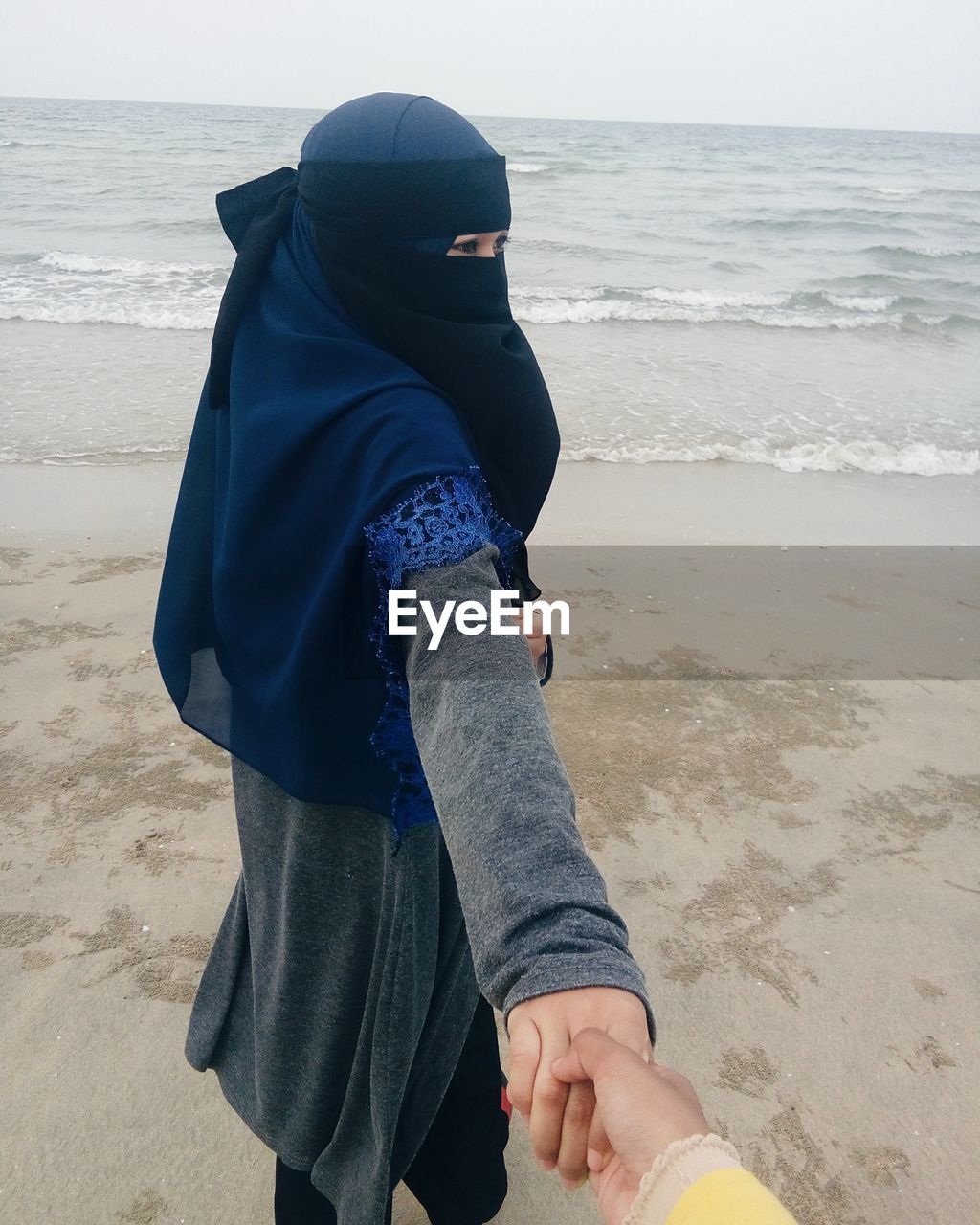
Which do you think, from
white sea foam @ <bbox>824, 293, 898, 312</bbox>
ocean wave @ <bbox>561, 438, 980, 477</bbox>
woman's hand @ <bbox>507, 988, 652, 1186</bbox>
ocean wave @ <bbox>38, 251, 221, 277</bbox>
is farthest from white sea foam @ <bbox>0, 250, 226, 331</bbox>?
woman's hand @ <bbox>507, 988, 652, 1186</bbox>

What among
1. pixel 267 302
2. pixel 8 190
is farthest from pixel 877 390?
pixel 8 190

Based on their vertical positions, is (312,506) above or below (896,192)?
above

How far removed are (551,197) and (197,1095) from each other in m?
20.7

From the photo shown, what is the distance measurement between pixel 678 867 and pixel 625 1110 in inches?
92.5

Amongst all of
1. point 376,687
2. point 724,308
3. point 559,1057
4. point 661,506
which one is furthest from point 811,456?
point 559,1057

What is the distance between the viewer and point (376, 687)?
1118mm

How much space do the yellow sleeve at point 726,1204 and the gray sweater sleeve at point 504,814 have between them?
0.46 ft

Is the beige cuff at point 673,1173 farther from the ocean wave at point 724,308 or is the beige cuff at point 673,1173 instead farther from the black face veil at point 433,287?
the ocean wave at point 724,308

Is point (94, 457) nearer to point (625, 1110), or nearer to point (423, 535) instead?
point (423, 535)

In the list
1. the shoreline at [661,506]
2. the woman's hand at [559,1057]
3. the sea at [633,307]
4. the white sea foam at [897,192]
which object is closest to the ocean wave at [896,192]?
the white sea foam at [897,192]

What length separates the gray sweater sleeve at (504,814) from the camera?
69 cm

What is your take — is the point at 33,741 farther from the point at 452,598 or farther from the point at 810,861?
the point at 452,598

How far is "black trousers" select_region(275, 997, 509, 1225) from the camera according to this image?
1.61m

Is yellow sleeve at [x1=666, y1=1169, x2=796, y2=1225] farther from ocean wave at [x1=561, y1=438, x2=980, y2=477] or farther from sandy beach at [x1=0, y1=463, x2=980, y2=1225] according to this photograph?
ocean wave at [x1=561, y1=438, x2=980, y2=477]
